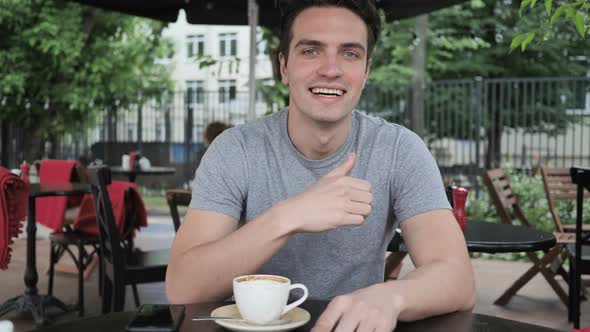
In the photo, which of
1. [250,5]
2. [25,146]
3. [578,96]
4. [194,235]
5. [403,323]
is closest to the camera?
[403,323]

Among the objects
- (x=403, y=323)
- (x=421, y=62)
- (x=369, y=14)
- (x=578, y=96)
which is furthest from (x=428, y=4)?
(x=421, y=62)

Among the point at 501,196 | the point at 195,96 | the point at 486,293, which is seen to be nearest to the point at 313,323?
the point at 501,196

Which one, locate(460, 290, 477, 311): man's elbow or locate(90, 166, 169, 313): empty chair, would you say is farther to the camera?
locate(90, 166, 169, 313): empty chair

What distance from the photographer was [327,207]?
5.05ft

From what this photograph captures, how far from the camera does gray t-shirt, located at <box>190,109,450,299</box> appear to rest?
6.17ft

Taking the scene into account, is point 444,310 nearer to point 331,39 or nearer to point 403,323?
point 403,323

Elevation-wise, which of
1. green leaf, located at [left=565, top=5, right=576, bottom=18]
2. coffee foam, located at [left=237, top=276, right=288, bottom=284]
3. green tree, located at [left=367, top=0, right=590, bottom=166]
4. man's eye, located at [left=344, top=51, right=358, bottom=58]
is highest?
green tree, located at [left=367, top=0, right=590, bottom=166]

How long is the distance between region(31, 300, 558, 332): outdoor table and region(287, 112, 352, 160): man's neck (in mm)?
588

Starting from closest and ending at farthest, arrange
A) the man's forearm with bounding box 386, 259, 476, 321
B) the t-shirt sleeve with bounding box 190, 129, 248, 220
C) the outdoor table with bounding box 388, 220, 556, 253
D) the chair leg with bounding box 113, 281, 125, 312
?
the man's forearm with bounding box 386, 259, 476, 321 < the t-shirt sleeve with bounding box 190, 129, 248, 220 < the outdoor table with bounding box 388, 220, 556, 253 < the chair leg with bounding box 113, 281, 125, 312

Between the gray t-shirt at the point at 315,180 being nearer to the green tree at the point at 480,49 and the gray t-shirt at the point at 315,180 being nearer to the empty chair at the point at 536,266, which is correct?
the empty chair at the point at 536,266

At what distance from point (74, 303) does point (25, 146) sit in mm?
10075

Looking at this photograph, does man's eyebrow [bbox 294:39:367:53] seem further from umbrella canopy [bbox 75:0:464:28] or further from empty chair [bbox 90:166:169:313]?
umbrella canopy [bbox 75:0:464:28]

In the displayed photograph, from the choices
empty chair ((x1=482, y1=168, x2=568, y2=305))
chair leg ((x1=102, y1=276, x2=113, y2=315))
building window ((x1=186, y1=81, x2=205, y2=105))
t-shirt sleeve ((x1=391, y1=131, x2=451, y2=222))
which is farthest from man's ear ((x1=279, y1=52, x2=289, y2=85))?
building window ((x1=186, y1=81, x2=205, y2=105))

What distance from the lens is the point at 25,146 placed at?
47.2 ft
